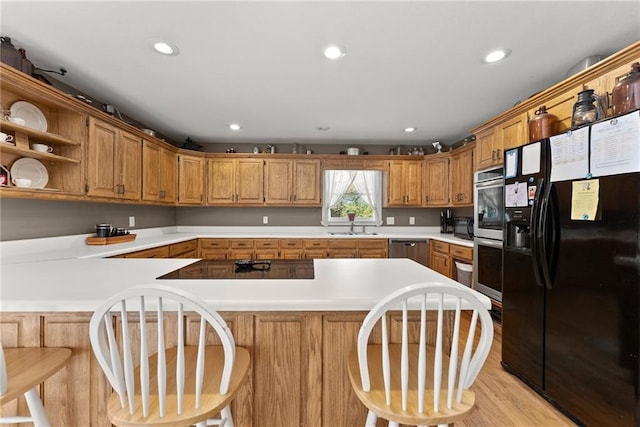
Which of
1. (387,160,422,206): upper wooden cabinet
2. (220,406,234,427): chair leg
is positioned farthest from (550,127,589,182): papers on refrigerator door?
(387,160,422,206): upper wooden cabinet

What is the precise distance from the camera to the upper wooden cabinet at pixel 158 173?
3.33 meters

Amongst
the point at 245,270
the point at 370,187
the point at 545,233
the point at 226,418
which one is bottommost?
the point at 226,418

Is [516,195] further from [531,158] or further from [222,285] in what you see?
[222,285]

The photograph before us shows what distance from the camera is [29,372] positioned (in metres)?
1.01

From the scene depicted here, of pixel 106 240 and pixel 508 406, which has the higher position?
pixel 106 240

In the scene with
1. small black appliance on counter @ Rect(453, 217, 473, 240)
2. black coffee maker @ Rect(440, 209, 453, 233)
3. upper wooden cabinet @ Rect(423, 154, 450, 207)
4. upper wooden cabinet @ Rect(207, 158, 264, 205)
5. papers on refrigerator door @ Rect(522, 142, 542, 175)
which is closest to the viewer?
papers on refrigerator door @ Rect(522, 142, 542, 175)

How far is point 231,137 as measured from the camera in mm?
4359

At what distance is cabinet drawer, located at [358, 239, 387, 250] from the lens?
4066 mm

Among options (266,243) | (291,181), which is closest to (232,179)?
(291,181)

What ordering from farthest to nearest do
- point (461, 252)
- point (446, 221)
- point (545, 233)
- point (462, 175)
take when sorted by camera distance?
point (446, 221) < point (462, 175) < point (461, 252) < point (545, 233)

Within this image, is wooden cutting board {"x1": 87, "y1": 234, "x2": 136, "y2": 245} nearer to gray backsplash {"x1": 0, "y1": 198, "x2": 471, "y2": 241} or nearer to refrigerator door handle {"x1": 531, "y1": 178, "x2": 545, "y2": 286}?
gray backsplash {"x1": 0, "y1": 198, "x2": 471, "y2": 241}

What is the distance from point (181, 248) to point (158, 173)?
105 centimetres

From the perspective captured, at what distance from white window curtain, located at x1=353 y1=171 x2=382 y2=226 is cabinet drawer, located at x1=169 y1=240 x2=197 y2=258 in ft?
9.16

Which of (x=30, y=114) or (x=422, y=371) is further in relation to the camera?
(x=30, y=114)
